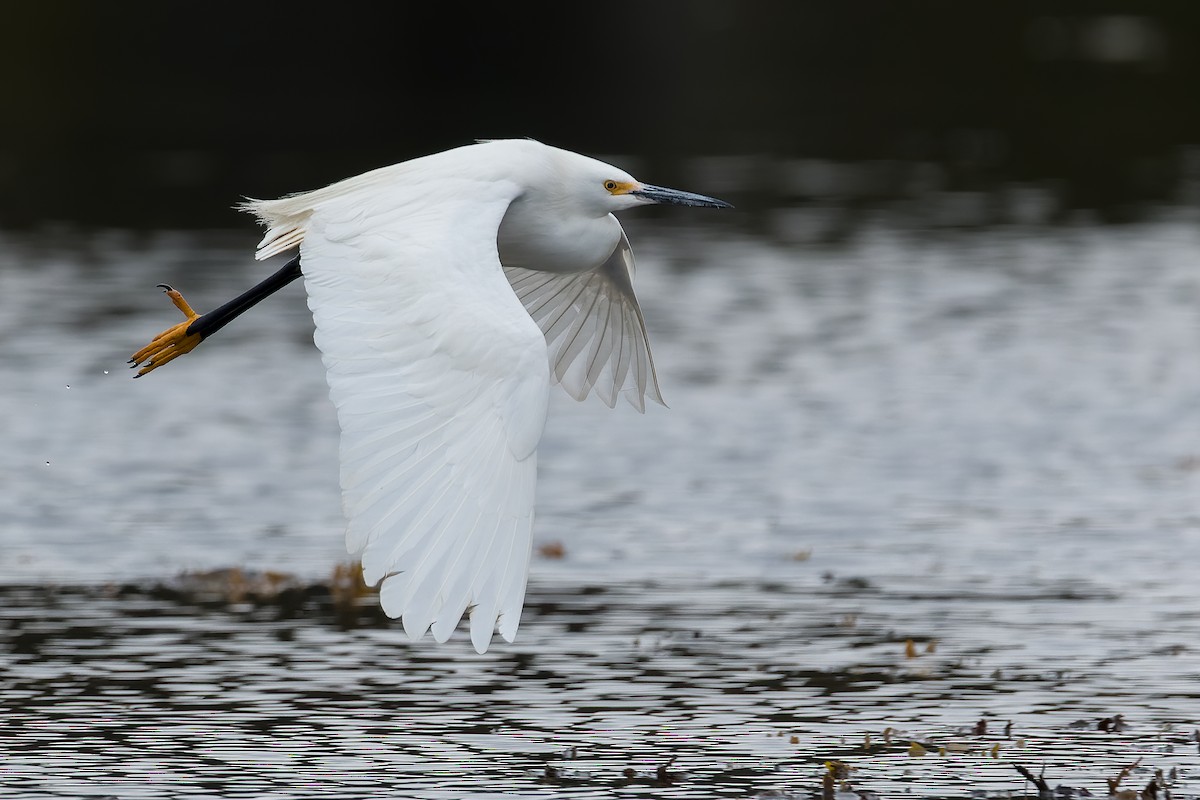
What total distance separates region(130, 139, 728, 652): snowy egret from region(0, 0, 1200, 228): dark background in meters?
16.9

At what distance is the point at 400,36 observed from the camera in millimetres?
48031

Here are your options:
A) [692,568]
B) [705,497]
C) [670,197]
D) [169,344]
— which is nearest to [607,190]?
[670,197]

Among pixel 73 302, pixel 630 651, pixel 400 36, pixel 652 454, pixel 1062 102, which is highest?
pixel 400 36

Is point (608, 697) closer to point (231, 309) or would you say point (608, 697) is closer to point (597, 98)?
point (231, 309)

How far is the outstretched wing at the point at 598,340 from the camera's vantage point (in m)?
8.57

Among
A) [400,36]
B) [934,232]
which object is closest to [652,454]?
[934,232]

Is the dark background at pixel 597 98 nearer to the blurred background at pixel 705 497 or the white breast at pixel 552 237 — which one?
the blurred background at pixel 705 497

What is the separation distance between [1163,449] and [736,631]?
4.80 m

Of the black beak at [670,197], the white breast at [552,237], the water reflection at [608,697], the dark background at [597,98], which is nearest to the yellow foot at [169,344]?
the water reflection at [608,697]

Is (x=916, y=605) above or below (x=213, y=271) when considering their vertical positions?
below

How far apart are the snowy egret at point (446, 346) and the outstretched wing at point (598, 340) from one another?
485 mm

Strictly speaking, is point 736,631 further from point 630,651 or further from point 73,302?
point 73,302

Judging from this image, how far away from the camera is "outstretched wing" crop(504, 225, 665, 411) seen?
8.57 m

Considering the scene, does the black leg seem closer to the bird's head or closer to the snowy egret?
the snowy egret
